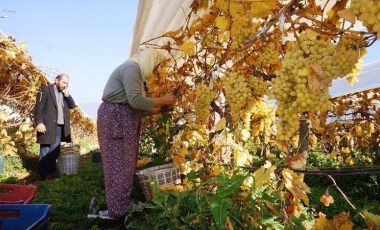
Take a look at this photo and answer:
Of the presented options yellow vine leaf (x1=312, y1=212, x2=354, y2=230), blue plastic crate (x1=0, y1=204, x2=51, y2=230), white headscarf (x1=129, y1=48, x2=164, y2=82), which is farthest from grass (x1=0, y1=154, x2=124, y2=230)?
yellow vine leaf (x1=312, y1=212, x2=354, y2=230)

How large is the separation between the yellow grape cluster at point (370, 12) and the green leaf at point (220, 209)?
0.81m

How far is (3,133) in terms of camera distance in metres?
6.55

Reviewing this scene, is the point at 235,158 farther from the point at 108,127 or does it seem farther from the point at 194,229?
the point at 194,229

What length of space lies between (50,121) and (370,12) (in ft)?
17.4

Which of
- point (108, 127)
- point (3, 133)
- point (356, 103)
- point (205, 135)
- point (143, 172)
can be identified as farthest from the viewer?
point (3, 133)

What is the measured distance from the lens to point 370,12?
650mm

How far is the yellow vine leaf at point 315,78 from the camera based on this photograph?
0.80 meters

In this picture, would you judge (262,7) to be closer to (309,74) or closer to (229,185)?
(309,74)

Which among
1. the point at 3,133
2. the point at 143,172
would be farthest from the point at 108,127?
the point at 3,133

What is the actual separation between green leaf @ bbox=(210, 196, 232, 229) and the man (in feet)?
14.8

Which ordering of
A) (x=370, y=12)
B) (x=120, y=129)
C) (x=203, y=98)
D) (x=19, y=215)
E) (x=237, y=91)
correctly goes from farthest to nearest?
(x=120, y=129) → (x=19, y=215) → (x=203, y=98) → (x=237, y=91) → (x=370, y=12)

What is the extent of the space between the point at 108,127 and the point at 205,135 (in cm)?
110

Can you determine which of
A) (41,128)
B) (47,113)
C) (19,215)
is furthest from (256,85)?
(47,113)

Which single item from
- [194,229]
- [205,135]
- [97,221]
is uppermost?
[205,135]
